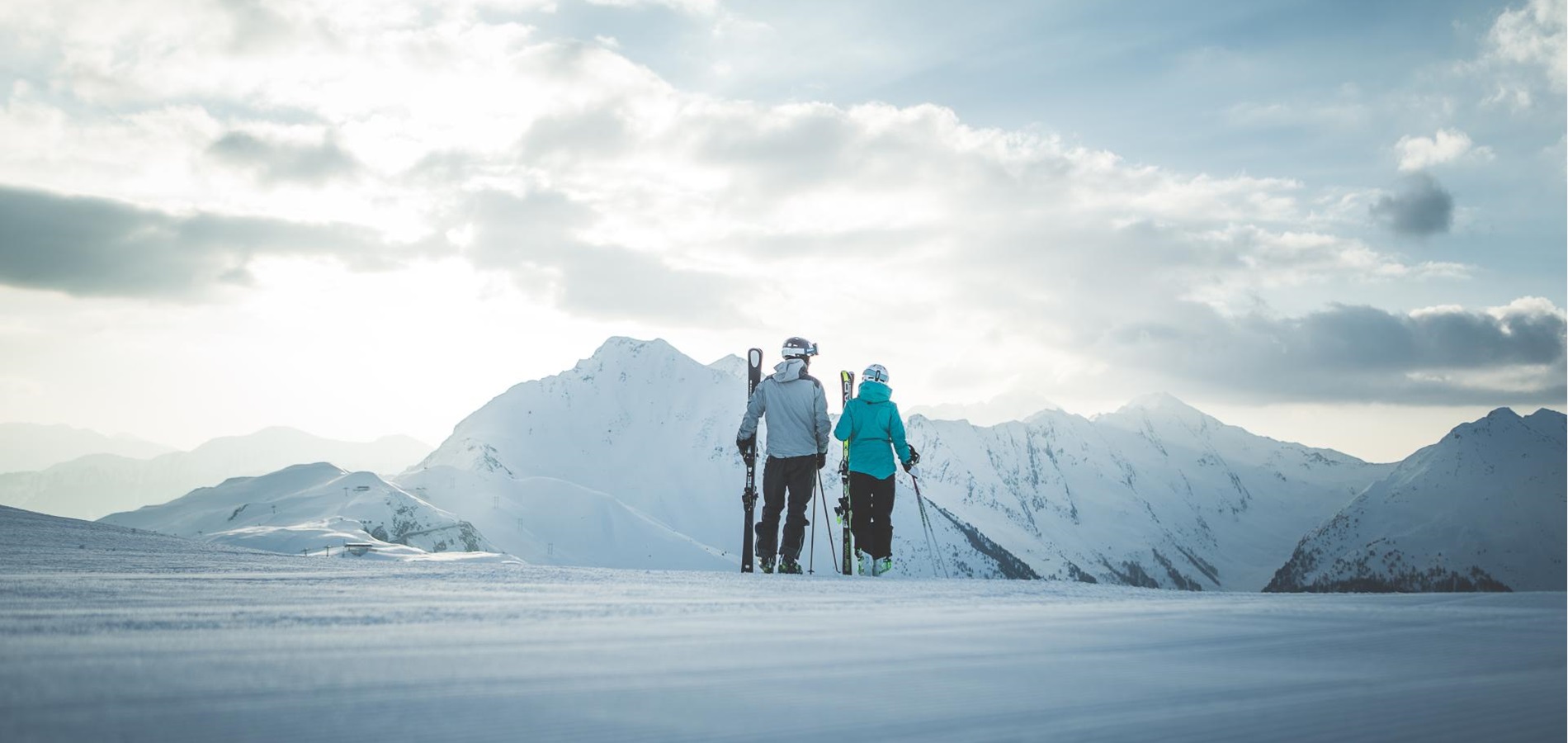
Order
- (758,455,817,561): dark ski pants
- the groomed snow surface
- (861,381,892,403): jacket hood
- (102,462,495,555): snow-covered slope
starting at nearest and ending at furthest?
the groomed snow surface → (758,455,817,561): dark ski pants → (861,381,892,403): jacket hood → (102,462,495,555): snow-covered slope

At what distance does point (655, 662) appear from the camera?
8.00 feet

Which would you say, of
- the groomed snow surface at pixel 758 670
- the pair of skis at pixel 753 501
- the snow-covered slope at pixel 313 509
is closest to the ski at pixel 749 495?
the pair of skis at pixel 753 501

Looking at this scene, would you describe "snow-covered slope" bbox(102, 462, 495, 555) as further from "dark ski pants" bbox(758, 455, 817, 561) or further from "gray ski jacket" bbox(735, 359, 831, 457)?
"gray ski jacket" bbox(735, 359, 831, 457)

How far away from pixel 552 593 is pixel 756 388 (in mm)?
7773

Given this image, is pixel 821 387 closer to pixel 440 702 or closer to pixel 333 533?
pixel 440 702

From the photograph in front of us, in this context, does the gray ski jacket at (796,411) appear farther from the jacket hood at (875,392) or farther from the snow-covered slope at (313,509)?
the snow-covered slope at (313,509)

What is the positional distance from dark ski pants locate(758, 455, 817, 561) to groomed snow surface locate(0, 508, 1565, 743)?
7.11m

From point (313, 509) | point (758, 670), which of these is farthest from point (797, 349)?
point (313, 509)

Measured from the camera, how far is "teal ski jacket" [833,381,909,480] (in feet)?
38.2

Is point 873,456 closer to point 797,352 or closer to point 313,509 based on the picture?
point 797,352

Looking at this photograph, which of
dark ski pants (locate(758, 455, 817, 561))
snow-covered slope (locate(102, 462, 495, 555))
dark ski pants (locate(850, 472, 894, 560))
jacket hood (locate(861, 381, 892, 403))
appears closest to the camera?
dark ski pants (locate(850, 472, 894, 560))

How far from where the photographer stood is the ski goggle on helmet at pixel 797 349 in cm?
1209

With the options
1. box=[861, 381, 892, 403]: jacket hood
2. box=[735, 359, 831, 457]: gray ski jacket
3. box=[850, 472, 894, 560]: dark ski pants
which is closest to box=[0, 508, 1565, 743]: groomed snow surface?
box=[850, 472, 894, 560]: dark ski pants

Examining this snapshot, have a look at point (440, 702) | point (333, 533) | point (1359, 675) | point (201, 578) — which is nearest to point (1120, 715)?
point (1359, 675)
